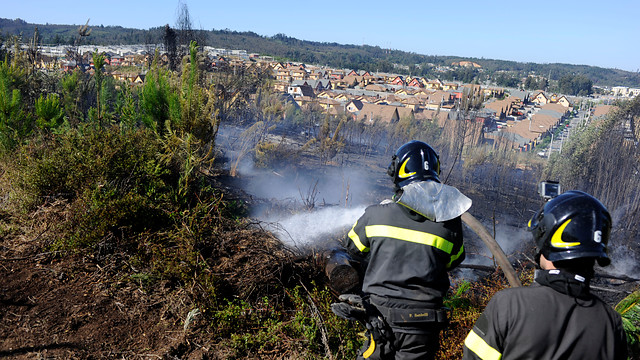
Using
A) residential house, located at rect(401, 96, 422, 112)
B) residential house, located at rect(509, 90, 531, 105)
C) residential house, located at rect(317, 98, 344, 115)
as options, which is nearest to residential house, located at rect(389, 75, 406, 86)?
residential house, located at rect(509, 90, 531, 105)

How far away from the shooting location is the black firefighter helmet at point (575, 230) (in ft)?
5.45

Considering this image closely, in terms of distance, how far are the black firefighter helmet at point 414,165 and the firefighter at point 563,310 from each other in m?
1.05

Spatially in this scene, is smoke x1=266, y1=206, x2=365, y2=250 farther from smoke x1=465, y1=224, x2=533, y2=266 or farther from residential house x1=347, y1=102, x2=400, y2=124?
residential house x1=347, y1=102, x2=400, y2=124

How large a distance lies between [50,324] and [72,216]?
1621 mm

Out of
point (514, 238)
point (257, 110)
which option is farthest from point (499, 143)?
point (257, 110)

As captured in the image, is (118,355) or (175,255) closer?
(118,355)

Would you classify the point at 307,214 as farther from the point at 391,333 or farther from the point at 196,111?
the point at 391,333

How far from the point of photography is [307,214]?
1484 centimetres

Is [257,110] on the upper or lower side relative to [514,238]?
upper

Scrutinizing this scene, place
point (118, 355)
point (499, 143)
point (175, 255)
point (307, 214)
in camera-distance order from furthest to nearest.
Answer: point (499, 143) → point (307, 214) → point (175, 255) → point (118, 355)

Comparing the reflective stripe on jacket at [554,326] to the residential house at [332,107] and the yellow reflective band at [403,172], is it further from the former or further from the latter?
the residential house at [332,107]

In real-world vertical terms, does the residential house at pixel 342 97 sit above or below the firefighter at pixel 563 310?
above

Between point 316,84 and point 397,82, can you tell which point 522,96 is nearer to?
point 397,82

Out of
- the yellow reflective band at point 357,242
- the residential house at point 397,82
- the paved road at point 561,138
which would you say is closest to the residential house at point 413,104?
the paved road at point 561,138
